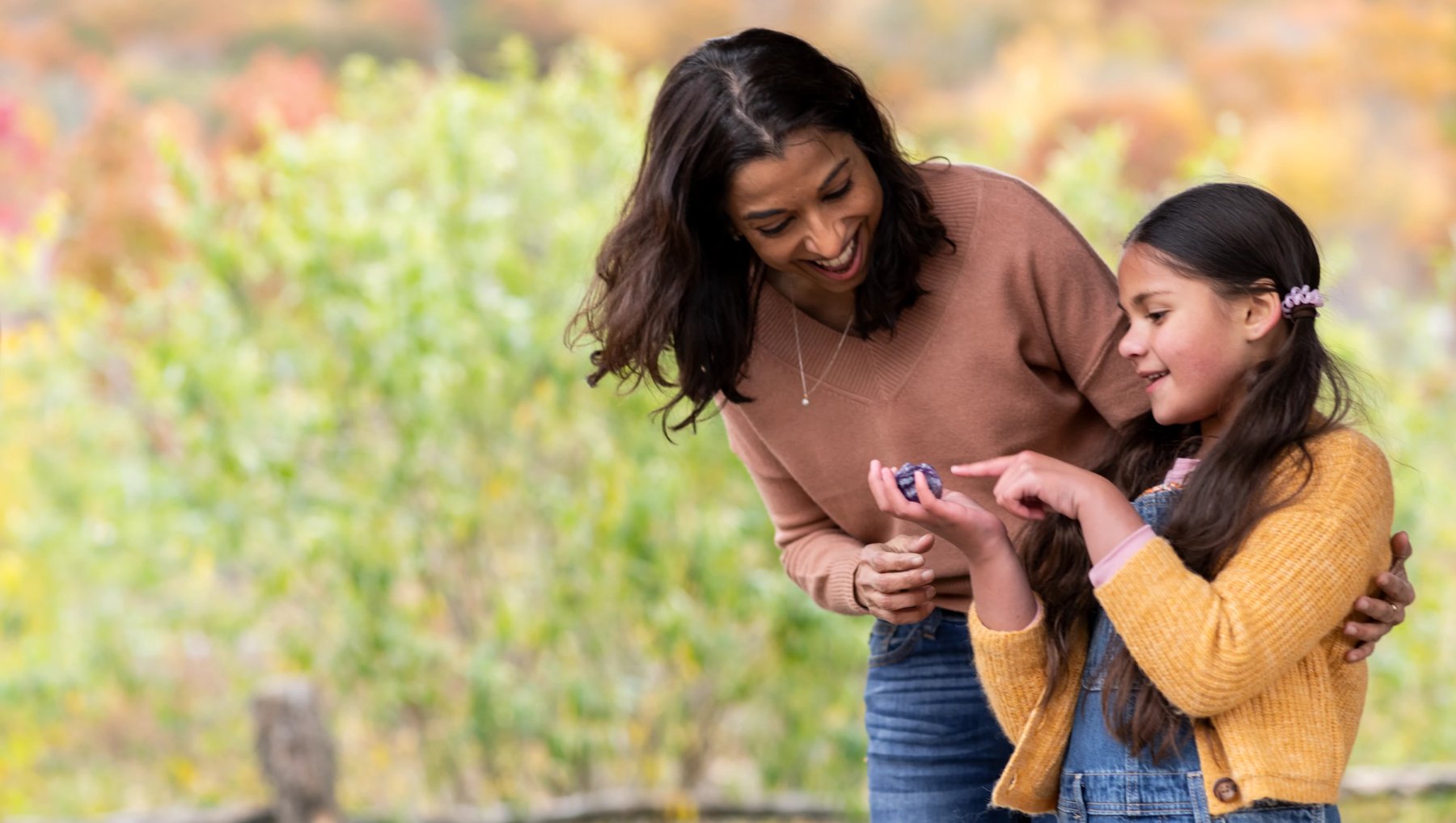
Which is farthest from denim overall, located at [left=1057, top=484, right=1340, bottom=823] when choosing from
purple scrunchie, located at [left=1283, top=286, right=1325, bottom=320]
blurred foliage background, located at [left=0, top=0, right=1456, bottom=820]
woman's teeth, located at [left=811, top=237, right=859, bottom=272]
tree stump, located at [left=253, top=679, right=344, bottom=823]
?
tree stump, located at [left=253, top=679, right=344, bottom=823]

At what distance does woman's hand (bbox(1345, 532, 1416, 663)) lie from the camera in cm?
147

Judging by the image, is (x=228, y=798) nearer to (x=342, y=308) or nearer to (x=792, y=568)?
(x=342, y=308)

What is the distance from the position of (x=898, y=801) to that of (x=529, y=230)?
117 inches

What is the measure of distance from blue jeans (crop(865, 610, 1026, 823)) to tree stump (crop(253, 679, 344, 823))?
7.97 ft

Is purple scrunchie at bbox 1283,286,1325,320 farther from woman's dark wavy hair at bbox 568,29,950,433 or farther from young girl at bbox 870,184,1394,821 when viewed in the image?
woman's dark wavy hair at bbox 568,29,950,433

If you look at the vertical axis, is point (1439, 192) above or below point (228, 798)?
above

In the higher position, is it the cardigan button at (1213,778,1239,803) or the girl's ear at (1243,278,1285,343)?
the girl's ear at (1243,278,1285,343)

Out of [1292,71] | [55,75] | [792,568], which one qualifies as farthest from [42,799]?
[1292,71]

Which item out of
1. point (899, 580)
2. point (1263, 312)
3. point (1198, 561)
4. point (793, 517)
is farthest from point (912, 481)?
point (793, 517)

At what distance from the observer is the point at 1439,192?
7.58m

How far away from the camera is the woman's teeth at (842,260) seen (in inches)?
68.4

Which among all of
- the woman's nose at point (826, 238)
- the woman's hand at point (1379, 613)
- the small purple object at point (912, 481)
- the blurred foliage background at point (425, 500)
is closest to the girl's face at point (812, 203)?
the woman's nose at point (826, 238)

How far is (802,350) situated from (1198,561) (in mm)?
622

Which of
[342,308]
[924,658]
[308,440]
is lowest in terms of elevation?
[924,658]
